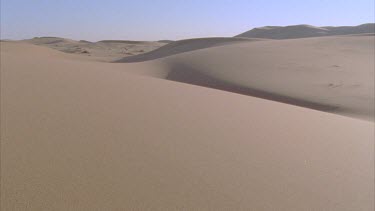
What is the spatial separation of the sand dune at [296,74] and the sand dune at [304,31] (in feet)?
83.7

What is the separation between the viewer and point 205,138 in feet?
8.50

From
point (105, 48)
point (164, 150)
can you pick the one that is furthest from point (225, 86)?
point (105, 48)

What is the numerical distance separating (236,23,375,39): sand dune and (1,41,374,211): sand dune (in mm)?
33507

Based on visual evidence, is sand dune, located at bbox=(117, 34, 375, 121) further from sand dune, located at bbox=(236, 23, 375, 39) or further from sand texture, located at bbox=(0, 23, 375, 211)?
sand dune, located at bbox=(236, 23, 375, 39)

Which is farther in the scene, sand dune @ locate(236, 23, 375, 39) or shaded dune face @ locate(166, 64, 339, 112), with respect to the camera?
sand dune @ locate(236, 23, 375, 39)

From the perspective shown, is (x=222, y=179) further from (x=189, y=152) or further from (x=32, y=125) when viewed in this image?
(x=32, y=125)

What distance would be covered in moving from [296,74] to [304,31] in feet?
103

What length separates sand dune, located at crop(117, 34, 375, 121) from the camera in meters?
5.69

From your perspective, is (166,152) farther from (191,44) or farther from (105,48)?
(105,48)

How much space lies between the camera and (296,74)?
24.5ft

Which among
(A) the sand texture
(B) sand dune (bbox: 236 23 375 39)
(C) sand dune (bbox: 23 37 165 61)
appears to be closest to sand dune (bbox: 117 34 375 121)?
(A) the sand texture

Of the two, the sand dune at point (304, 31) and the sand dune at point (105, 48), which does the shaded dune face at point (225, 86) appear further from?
the sand dune at point (304, 31)

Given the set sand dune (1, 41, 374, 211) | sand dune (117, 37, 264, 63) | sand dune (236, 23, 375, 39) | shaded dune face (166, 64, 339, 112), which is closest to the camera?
sand dune (1, 41, 374, 211)

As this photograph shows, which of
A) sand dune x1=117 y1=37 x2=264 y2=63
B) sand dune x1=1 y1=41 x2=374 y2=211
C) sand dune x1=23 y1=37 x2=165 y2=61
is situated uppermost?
sand dune x1=1 y1=41 x2=374 y2=211
